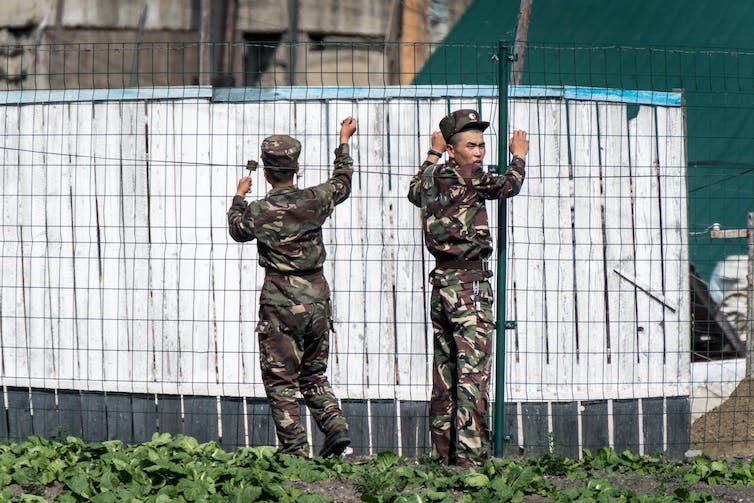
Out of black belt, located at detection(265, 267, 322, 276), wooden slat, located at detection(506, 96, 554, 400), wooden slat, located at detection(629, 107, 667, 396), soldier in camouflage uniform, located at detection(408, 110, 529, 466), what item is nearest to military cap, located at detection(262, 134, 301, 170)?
black belt, located at detection(265, 267, 322, 276)

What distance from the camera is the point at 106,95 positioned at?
820 cm

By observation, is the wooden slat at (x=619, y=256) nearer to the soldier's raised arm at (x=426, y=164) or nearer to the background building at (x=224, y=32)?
the soldier's raised arm at (x=426, y=164)

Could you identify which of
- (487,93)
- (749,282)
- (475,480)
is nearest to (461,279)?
(475,480)

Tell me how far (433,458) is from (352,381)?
1.44 metres

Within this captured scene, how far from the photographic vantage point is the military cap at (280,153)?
6926 millimetres

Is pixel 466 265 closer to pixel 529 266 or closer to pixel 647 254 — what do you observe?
pixel 529 266

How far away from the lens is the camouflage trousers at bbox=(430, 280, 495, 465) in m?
6.61

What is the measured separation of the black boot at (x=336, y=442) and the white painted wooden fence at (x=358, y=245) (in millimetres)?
1203

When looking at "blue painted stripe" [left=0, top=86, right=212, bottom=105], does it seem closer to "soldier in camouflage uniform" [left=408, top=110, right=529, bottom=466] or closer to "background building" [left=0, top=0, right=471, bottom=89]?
"soldier in camouflage uniform" [left=408, top=110, right=529, bottom=466]

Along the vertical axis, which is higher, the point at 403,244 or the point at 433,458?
the point at 403,244

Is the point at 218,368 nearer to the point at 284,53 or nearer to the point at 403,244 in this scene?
the point at 403,244

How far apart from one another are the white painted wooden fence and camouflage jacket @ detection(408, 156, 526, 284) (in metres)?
1.18

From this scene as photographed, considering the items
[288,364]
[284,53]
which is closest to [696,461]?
[288,364]

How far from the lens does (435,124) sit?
8000mm
